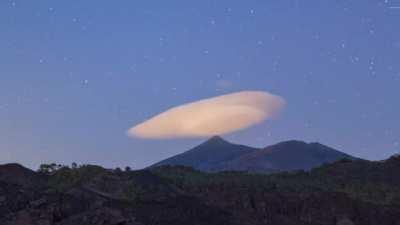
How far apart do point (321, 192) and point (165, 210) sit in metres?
8.32

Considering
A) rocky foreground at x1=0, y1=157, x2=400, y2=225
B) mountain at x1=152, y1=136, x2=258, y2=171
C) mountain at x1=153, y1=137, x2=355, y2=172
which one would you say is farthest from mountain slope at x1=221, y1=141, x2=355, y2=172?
rocky foreground at x1=0, y1=157, x2=400, y2=225

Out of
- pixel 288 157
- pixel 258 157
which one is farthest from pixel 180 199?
pixel 288 157

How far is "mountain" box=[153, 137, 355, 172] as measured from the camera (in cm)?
9931

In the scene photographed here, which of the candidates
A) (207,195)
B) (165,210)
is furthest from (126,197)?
(207,195)

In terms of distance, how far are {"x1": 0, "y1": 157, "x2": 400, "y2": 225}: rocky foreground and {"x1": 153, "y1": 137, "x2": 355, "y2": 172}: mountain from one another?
6401 cm

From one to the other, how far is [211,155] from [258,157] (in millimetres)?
15240

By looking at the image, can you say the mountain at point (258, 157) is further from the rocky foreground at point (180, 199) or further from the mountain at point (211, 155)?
the rocky foreground at point (180, 199)

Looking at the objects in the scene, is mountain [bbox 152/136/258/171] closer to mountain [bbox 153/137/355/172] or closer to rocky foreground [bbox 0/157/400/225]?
mountain [bbox 153/137/355/172]

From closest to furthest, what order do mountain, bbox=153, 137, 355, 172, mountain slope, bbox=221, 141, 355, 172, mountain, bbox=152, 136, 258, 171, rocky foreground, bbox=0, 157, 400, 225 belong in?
rocky foreground, bbox=0, 157, 400, 225 → mountain slope, bbox=221, 141, 355, 172 → mountain, bbox=153, 137, 355, 172 → mountain, bbox=152, 136, 258, 171

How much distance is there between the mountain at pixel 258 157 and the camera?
99.3 metres

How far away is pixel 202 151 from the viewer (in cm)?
12194

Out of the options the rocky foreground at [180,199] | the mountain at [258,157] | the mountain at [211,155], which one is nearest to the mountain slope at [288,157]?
the mountain at [258,157]

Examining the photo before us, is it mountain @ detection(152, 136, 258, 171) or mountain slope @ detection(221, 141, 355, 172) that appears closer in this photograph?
mountain slope @ detection(221, 141, 355, 172)

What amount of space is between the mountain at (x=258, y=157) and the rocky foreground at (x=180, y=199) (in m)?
64.0
